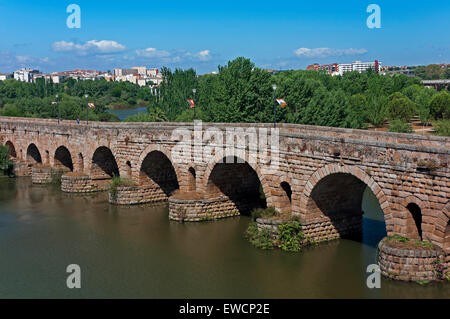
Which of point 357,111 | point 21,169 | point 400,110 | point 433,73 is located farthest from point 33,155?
point 433,73

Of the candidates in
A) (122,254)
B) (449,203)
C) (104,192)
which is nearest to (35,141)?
(104,192)

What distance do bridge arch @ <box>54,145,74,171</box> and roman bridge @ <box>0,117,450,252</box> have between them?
8 cm

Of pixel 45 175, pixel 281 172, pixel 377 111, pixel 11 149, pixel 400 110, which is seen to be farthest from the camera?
pixel 377 111

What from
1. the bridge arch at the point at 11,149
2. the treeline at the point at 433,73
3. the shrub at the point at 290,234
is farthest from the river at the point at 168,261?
the treeline at the point at 433,73

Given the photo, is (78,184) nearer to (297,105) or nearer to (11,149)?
(11,149)

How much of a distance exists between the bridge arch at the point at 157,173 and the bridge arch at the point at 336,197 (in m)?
11.0

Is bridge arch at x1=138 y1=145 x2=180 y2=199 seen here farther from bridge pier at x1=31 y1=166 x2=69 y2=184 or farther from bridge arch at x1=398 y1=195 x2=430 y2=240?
bridge arch at x1=398 y1=195 x2=430 y2=240

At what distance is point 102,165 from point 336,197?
18812mm

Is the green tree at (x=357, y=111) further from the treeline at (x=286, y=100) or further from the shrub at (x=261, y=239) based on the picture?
the shrub at (x=261, y=239)

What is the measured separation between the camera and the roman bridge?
16438 millimetres

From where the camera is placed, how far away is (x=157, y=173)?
30.8 meters

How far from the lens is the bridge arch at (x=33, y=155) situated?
1678 inches

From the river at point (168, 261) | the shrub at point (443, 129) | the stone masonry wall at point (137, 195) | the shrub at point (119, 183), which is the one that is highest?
the shrub at point (443, 129)
